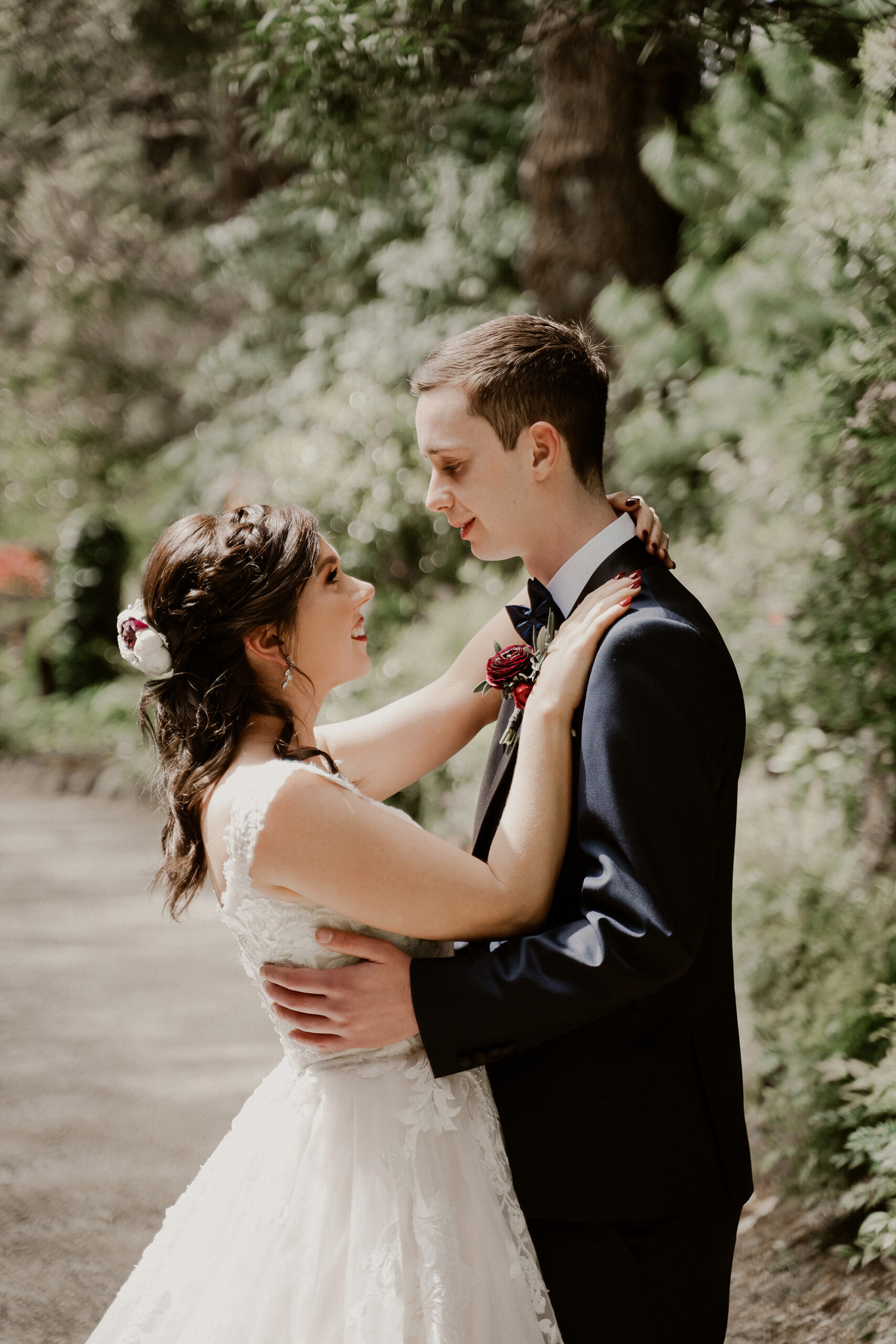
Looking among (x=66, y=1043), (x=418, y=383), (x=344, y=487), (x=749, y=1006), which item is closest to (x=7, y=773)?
(x=344, y=487)

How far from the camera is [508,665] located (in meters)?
2.02

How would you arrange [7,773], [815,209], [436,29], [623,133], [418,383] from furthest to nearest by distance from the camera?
[7,773], [623,133], [815,209], [436,29], [418,383]

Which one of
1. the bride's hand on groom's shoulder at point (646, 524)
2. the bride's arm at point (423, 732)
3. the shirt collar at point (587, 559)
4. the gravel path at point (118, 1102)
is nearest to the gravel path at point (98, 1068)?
the gravel path at point (118, 1102)

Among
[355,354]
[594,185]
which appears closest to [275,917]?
[594,185]

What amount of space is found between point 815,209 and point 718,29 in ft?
6.04

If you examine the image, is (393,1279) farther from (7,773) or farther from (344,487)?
(7,773)

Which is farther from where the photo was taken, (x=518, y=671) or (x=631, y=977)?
(x=518, y=671)

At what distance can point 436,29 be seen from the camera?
3.00 m

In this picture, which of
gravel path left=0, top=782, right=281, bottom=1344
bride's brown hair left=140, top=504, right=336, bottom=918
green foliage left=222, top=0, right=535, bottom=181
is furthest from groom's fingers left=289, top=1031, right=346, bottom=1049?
green foliage left=222, top=0, right=535, bottom=181

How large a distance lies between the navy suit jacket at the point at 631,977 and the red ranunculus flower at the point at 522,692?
0.58 ft

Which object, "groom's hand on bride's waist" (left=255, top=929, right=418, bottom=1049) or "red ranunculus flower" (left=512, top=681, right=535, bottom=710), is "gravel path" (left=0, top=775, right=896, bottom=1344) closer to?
"groom's hand on bride's waist" (left=255, top=929, right=418, bottom=1049)

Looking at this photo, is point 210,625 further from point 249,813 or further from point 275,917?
point 275,917

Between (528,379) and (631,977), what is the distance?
1.06m

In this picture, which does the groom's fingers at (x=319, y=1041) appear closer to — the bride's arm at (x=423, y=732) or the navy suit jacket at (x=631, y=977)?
the navy suit jacket at (x=631, y=977)
